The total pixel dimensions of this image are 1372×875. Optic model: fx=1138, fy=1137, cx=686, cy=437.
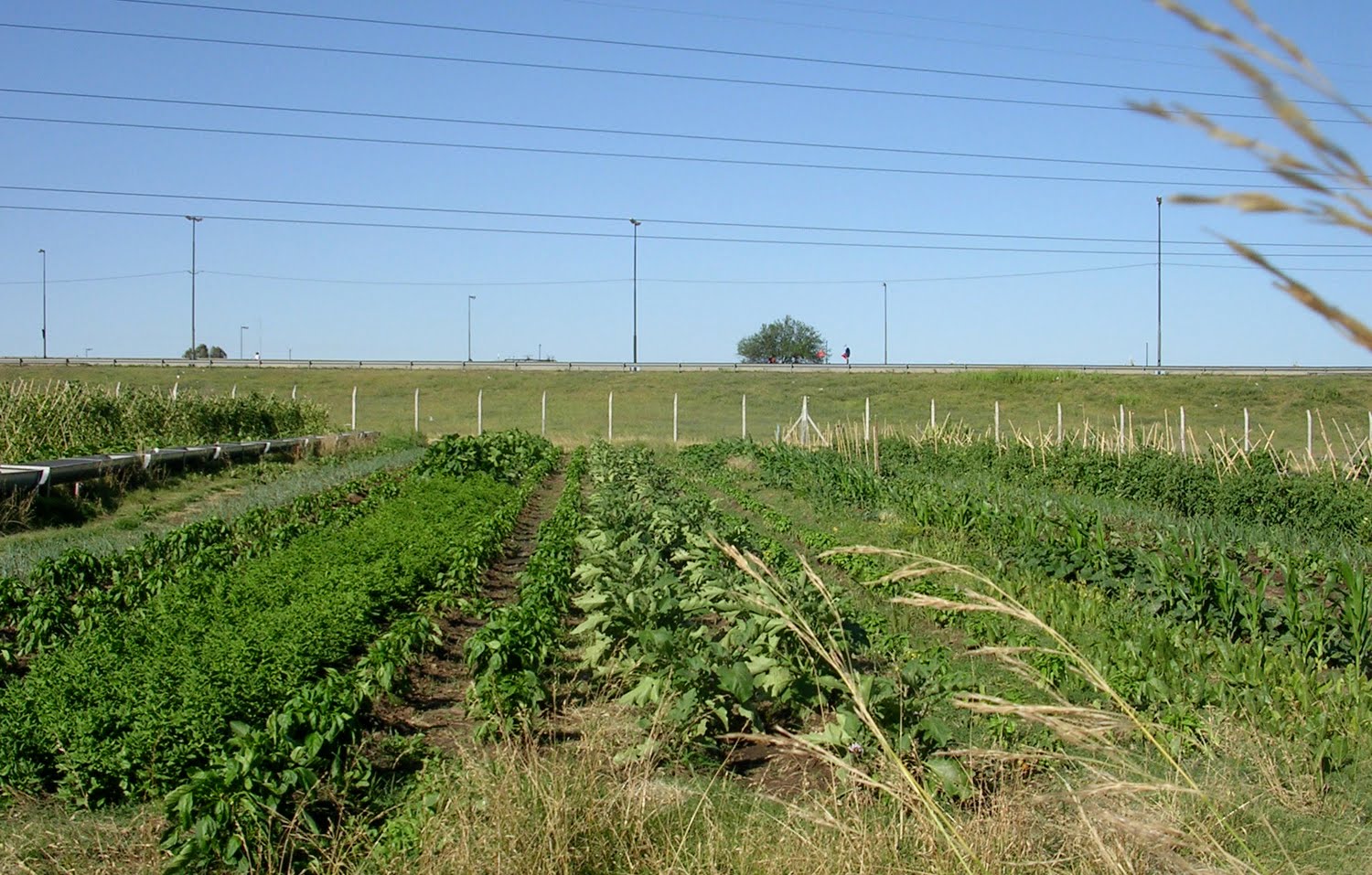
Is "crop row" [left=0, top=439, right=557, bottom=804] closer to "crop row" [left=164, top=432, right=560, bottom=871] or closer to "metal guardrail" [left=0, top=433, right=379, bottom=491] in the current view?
"crop row" [left=164, top=432, right=560, bottom=871]

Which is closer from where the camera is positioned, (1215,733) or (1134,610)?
(1215,733)

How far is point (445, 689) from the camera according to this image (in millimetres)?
7758

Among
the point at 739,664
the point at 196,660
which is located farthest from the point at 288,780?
the point at 196,660

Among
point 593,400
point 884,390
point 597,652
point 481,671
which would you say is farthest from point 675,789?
point 884,390

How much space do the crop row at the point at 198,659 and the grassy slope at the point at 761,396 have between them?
32.9 metres

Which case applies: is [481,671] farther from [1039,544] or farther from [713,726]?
[1039,544]

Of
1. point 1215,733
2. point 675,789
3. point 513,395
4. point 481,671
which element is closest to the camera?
point 675,789

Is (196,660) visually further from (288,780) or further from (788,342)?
(788,342)

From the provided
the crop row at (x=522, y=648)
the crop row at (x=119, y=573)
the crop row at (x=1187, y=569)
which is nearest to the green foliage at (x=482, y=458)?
the crop row at (x=119, y=573)

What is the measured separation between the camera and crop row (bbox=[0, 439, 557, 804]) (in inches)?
212

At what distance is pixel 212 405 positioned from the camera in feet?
95.2

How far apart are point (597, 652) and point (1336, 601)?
19.2 feet

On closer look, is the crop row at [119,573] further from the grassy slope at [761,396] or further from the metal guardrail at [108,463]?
the grassy slope at [761,396]

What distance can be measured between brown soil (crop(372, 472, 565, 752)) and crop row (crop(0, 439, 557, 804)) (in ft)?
1.44
